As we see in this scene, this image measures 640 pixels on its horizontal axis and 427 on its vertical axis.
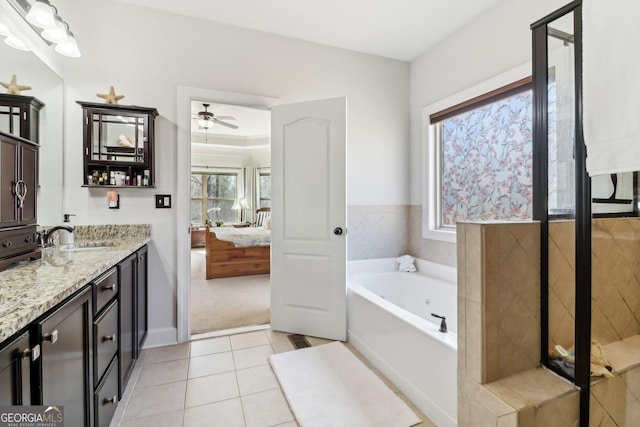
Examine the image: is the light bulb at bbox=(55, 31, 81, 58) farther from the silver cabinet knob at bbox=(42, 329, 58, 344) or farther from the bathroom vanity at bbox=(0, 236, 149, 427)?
the silver cabinet knob at bbox=(42, 329, 58, 344)

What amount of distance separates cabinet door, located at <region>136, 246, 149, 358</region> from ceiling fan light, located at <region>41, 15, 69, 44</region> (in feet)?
4.54

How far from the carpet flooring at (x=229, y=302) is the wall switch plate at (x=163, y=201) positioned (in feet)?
3.83

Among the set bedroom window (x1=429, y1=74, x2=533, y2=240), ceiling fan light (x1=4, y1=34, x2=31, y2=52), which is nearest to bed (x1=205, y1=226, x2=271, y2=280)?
bedroom window (x1=429, y1=74, x2=533, y2=240)

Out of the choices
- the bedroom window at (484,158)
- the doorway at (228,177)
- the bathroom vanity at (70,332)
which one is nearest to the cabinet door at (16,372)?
the bathroom vanity at (70,332)

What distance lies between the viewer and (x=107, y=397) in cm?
139

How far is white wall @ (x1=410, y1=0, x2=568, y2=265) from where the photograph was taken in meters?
2.15

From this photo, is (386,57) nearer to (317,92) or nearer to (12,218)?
(317,92)

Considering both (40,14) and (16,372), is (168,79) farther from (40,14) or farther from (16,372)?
(16,372)

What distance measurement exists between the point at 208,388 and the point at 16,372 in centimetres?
133

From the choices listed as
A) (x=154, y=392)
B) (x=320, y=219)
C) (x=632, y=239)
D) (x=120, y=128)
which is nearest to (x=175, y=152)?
(x=120, y=128)

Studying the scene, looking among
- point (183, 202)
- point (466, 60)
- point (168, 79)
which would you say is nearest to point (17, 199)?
point (183, 202)

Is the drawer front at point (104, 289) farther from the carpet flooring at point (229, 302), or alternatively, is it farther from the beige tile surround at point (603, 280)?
the beige tile surround at point (603, 280)

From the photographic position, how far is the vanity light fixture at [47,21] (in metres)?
1.61

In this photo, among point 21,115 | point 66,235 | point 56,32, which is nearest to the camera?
point 21,115
